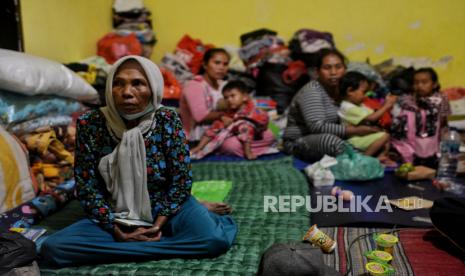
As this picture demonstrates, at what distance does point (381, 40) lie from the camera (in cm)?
401

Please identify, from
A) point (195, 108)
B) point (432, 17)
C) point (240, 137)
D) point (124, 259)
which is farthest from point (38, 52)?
point (432, 17)

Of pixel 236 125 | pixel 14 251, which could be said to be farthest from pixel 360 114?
pixel 14 251

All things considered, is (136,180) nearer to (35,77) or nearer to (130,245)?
(130,245)

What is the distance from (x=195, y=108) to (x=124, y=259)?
6.39ft

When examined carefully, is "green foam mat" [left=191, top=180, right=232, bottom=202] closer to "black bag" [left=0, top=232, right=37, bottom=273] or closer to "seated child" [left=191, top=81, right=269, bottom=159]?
"seated child" [left=191, top=81, right=269, bottom=159]

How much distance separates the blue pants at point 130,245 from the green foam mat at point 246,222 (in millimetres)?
30

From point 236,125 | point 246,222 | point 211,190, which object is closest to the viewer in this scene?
point 246,222

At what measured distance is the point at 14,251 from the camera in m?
1.30

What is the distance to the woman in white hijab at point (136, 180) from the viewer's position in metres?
1.51

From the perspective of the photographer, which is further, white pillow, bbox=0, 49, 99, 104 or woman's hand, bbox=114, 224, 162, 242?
white pillow, bbox=0, 49, 99, 104

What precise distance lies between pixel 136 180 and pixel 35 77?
3.37 ft

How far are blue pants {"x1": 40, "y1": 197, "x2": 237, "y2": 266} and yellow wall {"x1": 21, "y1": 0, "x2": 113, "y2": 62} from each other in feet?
5.96

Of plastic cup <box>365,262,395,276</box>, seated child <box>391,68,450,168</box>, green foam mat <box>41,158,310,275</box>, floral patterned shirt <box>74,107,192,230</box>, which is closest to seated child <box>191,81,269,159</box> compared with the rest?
green foam mat <box>41,158,310,275</box>

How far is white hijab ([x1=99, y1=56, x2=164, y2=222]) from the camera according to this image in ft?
5.10
